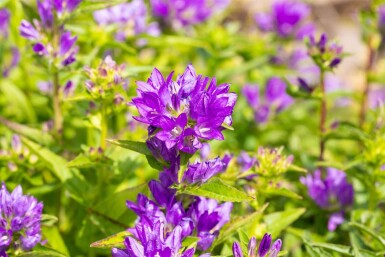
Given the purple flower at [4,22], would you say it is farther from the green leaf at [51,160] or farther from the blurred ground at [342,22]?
the blurred ground at [342,22]

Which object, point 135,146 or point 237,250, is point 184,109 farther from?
point 237,250

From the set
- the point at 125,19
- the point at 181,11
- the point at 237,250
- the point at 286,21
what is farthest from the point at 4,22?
the point at 237,250

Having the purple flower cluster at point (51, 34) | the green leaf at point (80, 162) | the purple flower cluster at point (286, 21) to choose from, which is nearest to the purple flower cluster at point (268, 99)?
the purple flower cluster at point (286, 21)

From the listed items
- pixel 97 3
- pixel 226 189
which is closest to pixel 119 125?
pixel 97 3

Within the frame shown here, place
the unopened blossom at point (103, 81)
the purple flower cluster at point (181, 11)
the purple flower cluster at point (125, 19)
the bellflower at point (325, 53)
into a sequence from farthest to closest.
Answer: the purple flower cluster at point (181, 11), the purple flower cluster at point (125, 19), the bellflower at point (325, 53), the unopened blossom at point (103, 81)

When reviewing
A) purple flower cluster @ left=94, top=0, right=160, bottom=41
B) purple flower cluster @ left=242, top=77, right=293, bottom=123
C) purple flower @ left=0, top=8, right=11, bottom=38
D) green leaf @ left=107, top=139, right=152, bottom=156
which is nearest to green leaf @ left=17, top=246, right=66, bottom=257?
green leaf @ left=107, top=139, right=152, bottom=156
